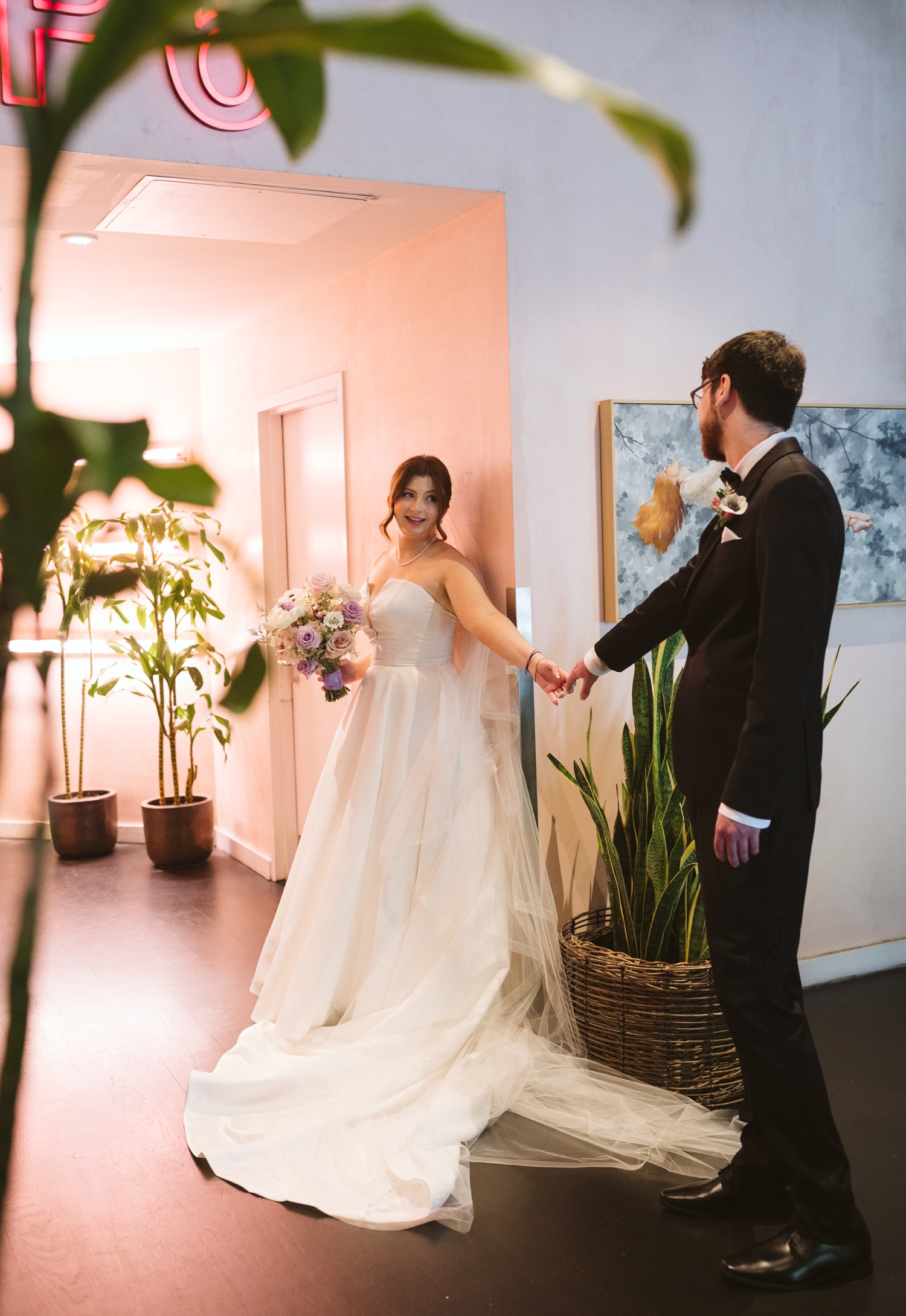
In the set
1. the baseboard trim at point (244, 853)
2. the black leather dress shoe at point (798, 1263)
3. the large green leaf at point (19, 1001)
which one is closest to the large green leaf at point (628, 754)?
the black leather dress shoe at point (798, 1263)

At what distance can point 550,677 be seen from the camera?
299 cm

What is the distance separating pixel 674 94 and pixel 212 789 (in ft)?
13.2

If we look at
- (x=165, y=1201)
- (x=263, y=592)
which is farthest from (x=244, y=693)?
(x=165, y=1201)

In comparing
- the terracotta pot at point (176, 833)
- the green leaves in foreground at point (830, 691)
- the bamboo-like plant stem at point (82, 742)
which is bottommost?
the terracotta pot at point (176, 833)

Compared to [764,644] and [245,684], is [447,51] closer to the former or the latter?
[245,684]

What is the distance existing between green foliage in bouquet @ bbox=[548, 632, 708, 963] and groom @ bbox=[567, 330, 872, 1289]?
2.36ft

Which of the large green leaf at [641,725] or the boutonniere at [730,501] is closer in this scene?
the boutonniere at [730,501]

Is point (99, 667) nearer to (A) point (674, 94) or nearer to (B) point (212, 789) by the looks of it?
(B) point (212, 789)

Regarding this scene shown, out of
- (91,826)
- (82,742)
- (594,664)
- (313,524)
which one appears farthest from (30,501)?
(91,826)

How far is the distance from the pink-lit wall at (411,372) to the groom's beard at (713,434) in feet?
3.34

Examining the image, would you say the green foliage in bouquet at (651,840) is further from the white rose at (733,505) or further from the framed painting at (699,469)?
the white rose at (733,505)

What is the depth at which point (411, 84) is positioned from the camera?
313 cm

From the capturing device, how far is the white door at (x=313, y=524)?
4.57 meters

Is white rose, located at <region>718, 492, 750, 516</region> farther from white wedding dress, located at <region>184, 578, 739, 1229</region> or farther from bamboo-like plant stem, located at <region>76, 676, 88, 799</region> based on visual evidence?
bamboo-like plant stem, located at <region>76, 676, 88, 799</region>
